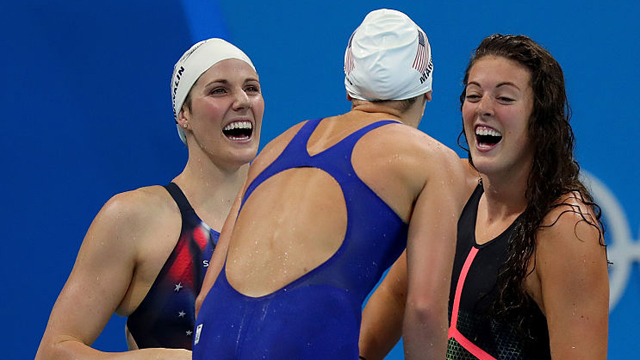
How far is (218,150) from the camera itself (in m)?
3.18

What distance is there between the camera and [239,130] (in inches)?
129

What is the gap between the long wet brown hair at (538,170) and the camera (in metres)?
2.61

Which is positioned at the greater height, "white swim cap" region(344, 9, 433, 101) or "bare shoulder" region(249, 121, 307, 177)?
"white swim cap" region(344, 9, 433, 101)

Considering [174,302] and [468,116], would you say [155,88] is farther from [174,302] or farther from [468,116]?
[468,116]

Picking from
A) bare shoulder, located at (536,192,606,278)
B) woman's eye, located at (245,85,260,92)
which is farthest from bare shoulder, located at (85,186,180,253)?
bare shoulder, located at (536,192,606,278)

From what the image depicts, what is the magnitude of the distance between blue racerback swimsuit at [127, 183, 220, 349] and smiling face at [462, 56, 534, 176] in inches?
38.5

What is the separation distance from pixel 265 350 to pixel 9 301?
2.88 m

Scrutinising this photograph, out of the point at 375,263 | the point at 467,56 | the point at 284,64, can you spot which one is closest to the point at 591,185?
the point at 467,56

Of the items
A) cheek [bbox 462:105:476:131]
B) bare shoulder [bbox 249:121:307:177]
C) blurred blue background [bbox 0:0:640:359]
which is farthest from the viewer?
blurred blue background [bbox 0:0:640:359]

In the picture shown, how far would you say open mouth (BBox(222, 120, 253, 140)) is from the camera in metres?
3.23

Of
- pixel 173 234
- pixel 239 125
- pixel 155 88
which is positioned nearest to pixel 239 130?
pixel 239 125

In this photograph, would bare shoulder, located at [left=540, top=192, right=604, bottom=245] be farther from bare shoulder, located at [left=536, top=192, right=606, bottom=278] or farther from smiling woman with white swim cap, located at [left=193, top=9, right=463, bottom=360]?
smiling woman with white swim cap, located at [left=193, top=9, right=463, bottom=360]

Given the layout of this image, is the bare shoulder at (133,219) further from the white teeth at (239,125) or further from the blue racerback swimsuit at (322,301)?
the blue racerback swimsuit at (322,301)

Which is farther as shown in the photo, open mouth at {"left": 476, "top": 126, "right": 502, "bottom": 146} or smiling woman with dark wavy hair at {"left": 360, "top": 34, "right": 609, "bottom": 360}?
open mouth at {"left": 476, "top": 126, "right": 502, "bottom": 146}
